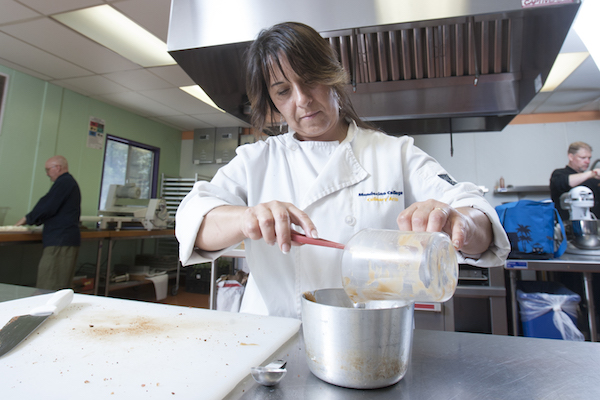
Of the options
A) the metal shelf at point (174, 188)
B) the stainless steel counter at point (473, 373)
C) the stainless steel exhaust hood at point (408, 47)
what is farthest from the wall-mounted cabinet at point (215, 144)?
the stainless steel counter at point (473, 373)

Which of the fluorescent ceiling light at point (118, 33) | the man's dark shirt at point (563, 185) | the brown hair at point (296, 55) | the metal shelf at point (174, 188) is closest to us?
the brown hair at point (296, 55)

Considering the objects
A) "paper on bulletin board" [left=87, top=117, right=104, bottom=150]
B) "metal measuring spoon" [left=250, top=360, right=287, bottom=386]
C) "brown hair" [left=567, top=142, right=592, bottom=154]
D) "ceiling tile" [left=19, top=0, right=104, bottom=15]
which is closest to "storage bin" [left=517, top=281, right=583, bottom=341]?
"brown hair" [left=567, top=142, right=592, bottom=154]

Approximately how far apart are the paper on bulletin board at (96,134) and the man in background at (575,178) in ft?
19.0

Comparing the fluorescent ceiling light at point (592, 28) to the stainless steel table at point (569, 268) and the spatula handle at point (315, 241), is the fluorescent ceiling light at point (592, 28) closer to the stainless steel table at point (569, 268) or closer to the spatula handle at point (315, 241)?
the spatula handle at point (315, 241)

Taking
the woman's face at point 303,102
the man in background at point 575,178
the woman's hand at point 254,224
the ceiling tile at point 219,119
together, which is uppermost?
the ceiling tile at point 219,119

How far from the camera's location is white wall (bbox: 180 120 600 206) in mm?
5039

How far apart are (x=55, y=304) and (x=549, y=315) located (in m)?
2.73

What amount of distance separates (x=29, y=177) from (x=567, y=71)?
6471mm

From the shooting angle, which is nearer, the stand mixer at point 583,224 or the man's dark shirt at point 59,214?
the stand mixer at point 583,224

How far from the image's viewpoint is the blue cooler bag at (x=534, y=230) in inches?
90.0

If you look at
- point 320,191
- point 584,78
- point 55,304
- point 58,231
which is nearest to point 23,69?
point 58,231

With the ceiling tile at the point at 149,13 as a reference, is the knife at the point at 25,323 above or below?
below

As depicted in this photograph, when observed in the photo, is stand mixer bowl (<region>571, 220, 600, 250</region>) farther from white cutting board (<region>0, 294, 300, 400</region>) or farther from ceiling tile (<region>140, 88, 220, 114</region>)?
ceiling tile (<region>140, 88, 220, 114</region>)

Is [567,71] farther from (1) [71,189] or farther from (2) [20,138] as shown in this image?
(2) [20,138]
